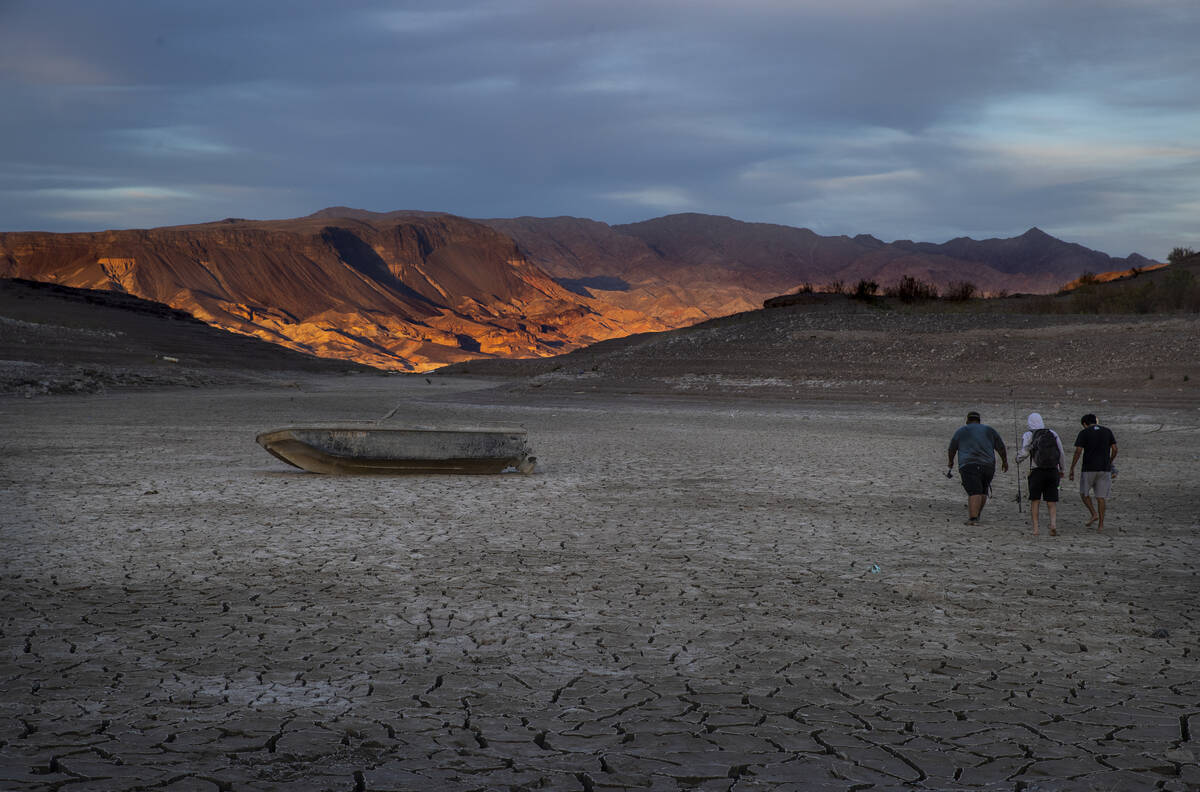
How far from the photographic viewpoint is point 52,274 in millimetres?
121438

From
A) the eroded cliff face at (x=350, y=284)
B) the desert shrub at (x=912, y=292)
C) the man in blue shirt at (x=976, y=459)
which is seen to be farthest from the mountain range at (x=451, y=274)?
the man in blue shirt at (x=976, y=459)

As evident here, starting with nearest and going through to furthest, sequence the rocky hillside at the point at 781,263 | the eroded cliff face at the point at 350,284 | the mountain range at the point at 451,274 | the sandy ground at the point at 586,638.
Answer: the sandy ground at the point at 586,638 → the eroded cliff face at the point at 350,284 → the mountain range at the point at 451,274 → the rocky hillside at the point at 781,263

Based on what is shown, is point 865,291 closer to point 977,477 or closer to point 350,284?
point 977,477

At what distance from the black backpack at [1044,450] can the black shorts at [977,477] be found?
60cm

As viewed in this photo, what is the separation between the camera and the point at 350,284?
428 feet

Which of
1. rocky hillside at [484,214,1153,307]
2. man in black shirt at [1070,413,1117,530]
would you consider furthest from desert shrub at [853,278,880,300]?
rocky hillside at [484,214,1153,307]

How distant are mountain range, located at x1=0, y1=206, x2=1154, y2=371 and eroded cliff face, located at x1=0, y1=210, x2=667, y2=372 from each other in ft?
0.83

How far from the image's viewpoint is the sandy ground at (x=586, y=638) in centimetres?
428

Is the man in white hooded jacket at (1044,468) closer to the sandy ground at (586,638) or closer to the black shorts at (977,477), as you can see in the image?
the sandy ground at (586,638)

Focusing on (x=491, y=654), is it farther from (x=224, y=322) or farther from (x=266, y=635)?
(x=224, y=322)

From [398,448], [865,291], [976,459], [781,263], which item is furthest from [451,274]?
[976,459]

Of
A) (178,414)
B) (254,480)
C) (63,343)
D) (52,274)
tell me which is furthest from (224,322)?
(254,480)

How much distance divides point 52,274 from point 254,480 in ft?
413

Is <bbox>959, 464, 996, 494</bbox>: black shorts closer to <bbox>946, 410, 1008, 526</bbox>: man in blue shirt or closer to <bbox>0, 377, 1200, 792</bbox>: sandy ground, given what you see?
<bbox>946, 410, 1008, 526</bbox>: man in blue shirt
